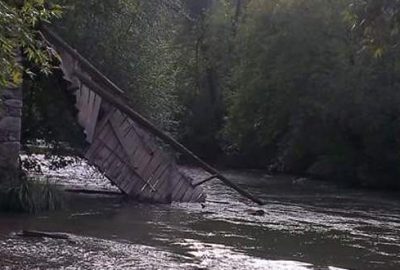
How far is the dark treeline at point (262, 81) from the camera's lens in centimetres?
2428

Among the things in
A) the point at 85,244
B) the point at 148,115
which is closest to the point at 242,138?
the point at 148,115

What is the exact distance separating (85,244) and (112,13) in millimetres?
10058

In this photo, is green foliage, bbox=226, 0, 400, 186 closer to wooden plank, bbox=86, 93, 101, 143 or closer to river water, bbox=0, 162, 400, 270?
river water, bbox=0, 162, 400, 270

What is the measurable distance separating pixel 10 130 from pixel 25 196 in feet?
5.13

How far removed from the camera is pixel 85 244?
14.3 meters

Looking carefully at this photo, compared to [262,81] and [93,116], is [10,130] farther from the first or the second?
[262,81]

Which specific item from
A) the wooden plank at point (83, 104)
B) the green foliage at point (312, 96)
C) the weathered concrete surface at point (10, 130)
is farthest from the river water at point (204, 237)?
the green foliage at point (312, 96)

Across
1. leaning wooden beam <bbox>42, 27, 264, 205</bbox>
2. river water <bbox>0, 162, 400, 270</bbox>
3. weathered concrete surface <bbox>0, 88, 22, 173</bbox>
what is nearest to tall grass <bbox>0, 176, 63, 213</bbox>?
river water <bbox>0, 162, 400, 270</bbox>

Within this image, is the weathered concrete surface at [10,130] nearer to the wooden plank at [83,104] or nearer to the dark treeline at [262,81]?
the wooden plank at [83,104]

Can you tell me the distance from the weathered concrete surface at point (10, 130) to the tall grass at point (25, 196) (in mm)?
460

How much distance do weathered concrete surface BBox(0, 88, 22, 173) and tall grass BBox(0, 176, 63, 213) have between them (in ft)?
1.51

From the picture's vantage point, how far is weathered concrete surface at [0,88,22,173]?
728 inches

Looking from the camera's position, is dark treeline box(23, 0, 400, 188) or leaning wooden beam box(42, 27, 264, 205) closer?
leaning wooden beam box(42, 27, 264, 205)

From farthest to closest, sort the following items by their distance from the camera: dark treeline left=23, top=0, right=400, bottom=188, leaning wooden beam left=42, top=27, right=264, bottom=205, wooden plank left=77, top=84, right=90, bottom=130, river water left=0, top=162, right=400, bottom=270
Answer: dark treeline left=23, top=0, right=400, bottom=188 < wooden plank left=77, top=84, right=90, bottom=130 < leaning wooden beam left=42, top=27, right=264, bottom=205 < river water left=0, top=162, right=400, bottom=270
